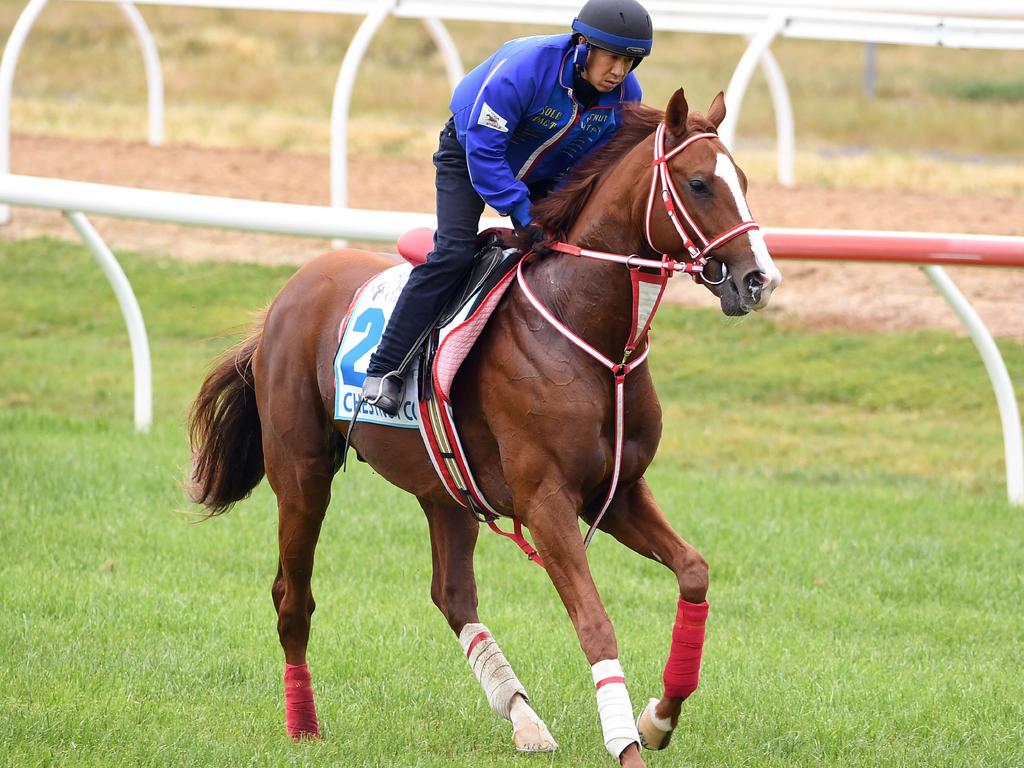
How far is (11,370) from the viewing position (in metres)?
11.8

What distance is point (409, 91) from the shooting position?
91.7ft

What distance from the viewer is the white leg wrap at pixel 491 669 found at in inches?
211

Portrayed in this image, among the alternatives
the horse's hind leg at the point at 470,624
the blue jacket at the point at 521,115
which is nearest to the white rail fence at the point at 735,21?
the horse's hind leg at the point at 470,624

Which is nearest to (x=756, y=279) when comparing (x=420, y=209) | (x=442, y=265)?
(x=442, y=265)

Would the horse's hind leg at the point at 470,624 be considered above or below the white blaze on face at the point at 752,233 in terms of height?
below

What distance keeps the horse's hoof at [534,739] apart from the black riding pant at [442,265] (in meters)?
1.31

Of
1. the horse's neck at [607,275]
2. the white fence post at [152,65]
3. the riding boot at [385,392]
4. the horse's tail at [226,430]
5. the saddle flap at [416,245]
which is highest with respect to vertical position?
the horse's neck at [607,275]

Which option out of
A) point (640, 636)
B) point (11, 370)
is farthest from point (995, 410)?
point (11, 370)

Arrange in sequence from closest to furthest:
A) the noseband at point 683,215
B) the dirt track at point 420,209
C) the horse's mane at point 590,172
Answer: the noseband at point 683,215 → the horse's mane at point 590,172 → the dirt track at point 420,209

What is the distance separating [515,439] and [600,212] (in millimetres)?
760

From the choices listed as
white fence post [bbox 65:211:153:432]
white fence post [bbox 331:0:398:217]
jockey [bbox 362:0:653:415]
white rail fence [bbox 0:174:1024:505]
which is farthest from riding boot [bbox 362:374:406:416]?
white fence post [bbox 331:0:398:217]

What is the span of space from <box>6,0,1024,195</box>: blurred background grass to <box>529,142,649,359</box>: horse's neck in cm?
1021

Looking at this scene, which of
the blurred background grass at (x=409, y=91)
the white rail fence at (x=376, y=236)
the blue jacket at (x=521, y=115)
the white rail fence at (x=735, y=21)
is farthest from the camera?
the blurred background grass at (x=409, y=91)

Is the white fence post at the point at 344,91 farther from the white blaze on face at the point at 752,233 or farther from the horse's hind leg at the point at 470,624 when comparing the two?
the white blaze on face at the point at 752,233
